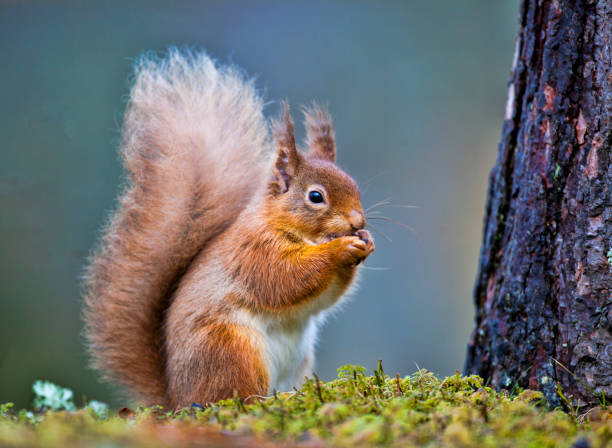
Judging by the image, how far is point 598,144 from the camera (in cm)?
151

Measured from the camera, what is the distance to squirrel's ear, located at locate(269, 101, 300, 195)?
1951mm

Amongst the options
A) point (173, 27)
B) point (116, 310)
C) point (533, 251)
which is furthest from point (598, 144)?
point (173, 27)

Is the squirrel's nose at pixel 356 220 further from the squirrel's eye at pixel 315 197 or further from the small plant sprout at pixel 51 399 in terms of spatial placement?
the small plant sprout at pixel 51 399

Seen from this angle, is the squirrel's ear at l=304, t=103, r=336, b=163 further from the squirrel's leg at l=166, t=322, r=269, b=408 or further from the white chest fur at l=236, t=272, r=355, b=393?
the squirrel's leg at l=166, t=322, r=269, b=408

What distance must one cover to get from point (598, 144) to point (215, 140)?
4.19 ft

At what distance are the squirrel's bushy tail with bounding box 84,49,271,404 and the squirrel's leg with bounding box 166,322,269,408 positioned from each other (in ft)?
0.70

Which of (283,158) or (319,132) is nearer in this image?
(283,158)

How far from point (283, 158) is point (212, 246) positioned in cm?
40

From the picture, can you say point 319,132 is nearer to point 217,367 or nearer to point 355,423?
point 217,367

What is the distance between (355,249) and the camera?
1775 mm

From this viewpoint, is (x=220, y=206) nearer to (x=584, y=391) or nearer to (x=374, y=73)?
(x=584, y=391)

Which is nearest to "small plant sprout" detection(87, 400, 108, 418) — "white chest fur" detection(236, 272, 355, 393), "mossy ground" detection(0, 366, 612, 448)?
"mossy ground" detection(0, 366, 612, 448)

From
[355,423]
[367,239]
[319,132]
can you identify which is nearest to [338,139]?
[319,132]

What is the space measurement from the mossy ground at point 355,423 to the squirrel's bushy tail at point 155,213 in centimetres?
53
